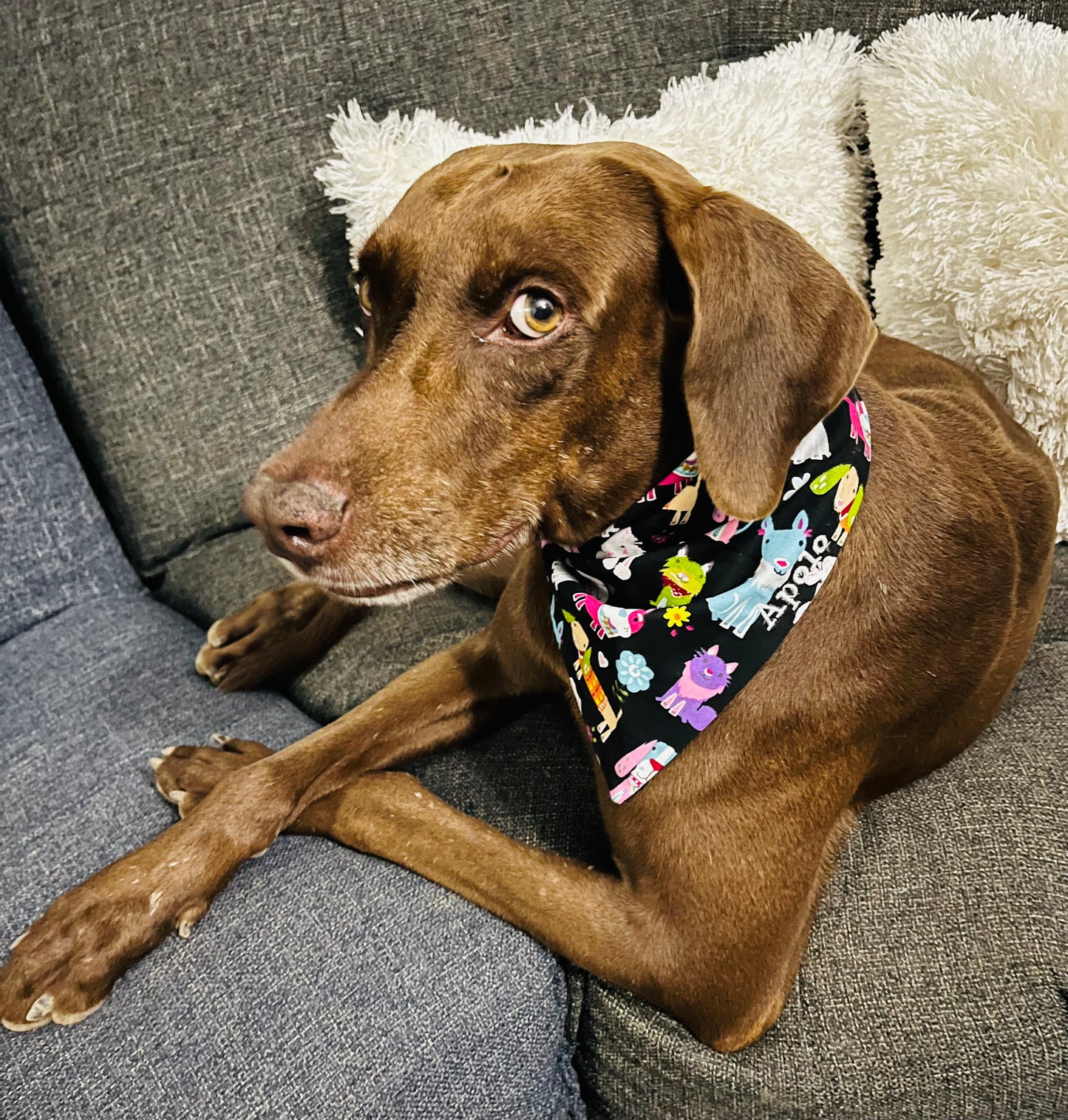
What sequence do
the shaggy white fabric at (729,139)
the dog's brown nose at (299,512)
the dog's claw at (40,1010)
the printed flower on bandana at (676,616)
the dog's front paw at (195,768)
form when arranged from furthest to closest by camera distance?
the shaggy white fabric at (729,139), the dog's front paw at (195,768), the printed flower on bandana at (676,616), the dog's claw at (40,1010), the dog's brown nose at (299,512)

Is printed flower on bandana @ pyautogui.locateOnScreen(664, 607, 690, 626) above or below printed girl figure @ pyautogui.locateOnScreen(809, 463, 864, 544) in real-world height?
below

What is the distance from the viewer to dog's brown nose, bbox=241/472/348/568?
121 centimetres

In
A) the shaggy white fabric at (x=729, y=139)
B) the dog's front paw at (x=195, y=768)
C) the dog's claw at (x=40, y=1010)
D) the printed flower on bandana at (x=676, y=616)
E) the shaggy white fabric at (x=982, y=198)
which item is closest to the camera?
the dog's claw at (x=40, y=1010)

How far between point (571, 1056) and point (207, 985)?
602 millimetres

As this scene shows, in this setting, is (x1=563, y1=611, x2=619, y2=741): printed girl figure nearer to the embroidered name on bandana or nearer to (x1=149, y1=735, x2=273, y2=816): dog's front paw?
the embroidered name on bandana

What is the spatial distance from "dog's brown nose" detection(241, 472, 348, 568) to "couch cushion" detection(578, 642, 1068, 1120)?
851 millimetres

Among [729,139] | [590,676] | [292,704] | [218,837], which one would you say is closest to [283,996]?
[218,837]

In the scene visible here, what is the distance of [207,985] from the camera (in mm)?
1379

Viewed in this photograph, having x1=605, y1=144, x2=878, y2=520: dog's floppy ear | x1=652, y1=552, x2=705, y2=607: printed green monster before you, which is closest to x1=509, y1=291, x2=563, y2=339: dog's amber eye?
x1=605, y1=144, x2=878, y2=520: dog's floppy ear

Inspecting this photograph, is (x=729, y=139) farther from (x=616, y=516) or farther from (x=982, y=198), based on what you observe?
(x=616, y=516)

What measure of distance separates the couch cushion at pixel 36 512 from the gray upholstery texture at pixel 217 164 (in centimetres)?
9

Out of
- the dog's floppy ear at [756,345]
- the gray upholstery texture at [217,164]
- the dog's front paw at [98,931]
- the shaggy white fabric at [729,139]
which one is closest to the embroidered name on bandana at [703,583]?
the dog's floppy ear at [756,345]

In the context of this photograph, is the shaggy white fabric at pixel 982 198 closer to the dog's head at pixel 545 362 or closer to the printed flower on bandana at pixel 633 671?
the dog's head at pixel 545 362

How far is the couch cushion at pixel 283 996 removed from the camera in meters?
1.29
